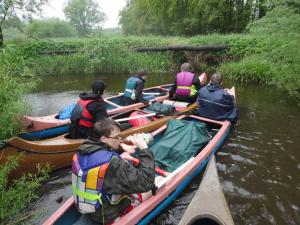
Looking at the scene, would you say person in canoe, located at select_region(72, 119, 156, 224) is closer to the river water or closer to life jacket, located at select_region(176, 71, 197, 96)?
the river water

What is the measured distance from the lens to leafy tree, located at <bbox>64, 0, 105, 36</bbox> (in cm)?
5456

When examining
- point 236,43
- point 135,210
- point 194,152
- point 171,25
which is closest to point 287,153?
point 194,152

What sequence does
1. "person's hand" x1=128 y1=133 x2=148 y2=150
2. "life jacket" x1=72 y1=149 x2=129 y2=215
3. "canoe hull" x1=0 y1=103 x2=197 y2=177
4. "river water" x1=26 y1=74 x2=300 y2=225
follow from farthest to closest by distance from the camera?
"canoe hull" x1=0 y1=103 x2=197 y2=177 → "river water" x1=26 y1=74 x2=300 y2=225 → "person's hand" x1=128 y1=133 x2=148 y2=150 → "life jacket" x1=72 y1=149 x2=129 y2=215

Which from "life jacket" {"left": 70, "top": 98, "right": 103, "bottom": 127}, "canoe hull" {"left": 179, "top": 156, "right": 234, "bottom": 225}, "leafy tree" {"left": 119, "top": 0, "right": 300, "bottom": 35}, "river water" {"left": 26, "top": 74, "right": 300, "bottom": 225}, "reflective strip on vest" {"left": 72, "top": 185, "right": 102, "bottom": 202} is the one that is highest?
"leafy tree" {"left": 119, "top": 0, "right": 300, "bottom": 35}

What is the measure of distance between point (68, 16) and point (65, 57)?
4341cm

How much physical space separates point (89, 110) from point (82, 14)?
55388 millimetres

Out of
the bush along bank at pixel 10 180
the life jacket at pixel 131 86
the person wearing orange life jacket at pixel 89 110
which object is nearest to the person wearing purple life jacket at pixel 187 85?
the life jacket at pixel 131 86

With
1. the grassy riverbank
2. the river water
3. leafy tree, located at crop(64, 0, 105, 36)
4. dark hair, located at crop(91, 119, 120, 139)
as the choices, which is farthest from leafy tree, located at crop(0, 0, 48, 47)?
leafy tree, located at crop(64, 0, 105, 36)

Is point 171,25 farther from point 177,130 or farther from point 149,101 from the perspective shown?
point 177,130

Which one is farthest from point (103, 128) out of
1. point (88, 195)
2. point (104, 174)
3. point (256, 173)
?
point (256, 173)

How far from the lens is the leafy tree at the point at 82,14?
54562 mm

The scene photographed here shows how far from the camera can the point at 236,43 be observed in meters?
14.9

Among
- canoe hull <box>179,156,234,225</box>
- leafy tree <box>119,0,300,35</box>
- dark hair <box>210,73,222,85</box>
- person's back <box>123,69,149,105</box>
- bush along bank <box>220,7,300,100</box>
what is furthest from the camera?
leafy tree <box>119,0,300,35</box>

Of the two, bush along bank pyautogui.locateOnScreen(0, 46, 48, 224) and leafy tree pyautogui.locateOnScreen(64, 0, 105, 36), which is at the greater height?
leafy tree pyautogui.locateOnScreen(64, 0, 105, 36)
